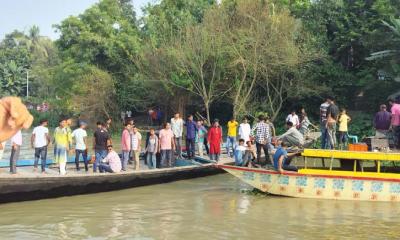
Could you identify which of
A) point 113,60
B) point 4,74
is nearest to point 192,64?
point 113,60

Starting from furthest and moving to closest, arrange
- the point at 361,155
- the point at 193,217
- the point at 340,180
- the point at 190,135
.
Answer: the point at 190,135
the point at 340,180
the point at 361,155
the point at 193,217

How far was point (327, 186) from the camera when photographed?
12859mm

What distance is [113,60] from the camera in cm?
3641

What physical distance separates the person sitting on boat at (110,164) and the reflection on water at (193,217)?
2.11ft

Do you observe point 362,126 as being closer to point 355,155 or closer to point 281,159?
point 355,155

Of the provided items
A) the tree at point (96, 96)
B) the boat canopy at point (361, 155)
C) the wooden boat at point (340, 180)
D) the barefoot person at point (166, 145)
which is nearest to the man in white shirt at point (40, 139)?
the barefoot person at point (166, 145)

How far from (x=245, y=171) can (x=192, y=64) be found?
15034 mm

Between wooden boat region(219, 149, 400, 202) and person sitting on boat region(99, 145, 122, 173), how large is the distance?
12.0ft

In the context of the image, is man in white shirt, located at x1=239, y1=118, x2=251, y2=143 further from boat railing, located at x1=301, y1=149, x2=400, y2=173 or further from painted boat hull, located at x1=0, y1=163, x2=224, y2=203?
boat railing, located at x1=301, y1=149, x2=400, y2=173

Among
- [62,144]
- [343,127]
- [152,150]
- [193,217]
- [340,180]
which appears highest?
A: [343,127]

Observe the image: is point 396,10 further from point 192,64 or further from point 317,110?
point 192,64

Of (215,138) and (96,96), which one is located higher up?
(96,96)

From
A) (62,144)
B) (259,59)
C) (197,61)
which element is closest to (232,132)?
(62,144)

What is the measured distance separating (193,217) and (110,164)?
391cm
